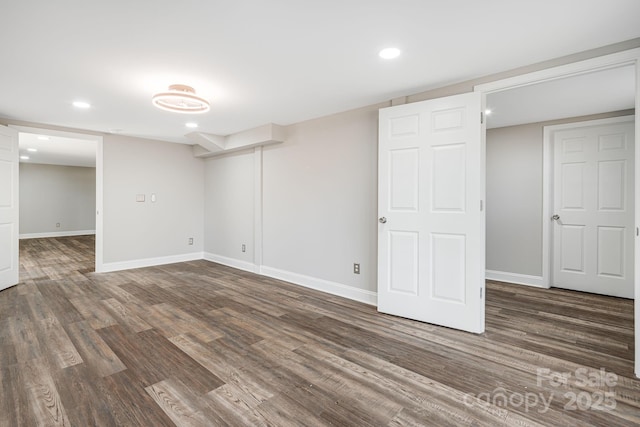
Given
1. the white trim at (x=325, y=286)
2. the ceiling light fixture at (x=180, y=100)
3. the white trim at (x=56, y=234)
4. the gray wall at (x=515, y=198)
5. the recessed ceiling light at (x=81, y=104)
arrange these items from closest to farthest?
1. the ceiling light fixture at (x=180, y=100)
2. the recessed ceiling light at (x=81, y=104)
3. the white trim at (x=325, y=286)
4. the gray wall at (x=515, y=198)
5. the white trim at (x=56, y=234)

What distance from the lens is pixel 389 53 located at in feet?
7.57

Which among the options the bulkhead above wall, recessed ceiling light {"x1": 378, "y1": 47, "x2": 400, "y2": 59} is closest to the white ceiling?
recessed ceiling light {"x1": 378, "y1": 47, "x2": 400, "y2": 59}

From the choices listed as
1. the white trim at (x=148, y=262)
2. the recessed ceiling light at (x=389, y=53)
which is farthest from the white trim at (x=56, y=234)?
the recessed ceiling light at (x=389, y=53)

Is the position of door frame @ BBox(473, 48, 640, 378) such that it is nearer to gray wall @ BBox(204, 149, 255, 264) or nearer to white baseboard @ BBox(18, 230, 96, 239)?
gray wall @ BBox(204, 149, 255, 264)

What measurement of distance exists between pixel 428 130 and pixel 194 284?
3.59 metres

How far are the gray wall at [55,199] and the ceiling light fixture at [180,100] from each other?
9351 millimetres

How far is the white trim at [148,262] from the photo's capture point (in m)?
5.09

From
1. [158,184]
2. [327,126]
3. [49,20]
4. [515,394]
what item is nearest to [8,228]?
[158,184]

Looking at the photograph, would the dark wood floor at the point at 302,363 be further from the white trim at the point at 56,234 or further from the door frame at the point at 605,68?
the white trim at the point at 56,234

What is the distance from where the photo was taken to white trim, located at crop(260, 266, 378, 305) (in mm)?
3576

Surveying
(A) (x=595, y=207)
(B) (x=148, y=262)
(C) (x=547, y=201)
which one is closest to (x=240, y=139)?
(B) (x=148, y=262)

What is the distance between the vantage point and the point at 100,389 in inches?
74.9

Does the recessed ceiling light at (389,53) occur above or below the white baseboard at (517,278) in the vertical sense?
above

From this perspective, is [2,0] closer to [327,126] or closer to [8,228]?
[327,126]
